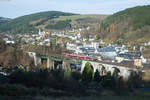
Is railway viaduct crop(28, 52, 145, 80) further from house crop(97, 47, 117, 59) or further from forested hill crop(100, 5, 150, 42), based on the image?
forested hill crop(100, 5, 150, 42)

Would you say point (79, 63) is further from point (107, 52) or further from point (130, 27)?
point (130, 27)

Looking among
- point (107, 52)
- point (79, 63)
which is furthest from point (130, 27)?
point (79, 63)

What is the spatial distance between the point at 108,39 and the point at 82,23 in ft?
117

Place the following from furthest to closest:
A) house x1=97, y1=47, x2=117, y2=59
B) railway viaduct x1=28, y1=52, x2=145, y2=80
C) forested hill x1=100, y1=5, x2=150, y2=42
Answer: forested hill x1=100, y1=5, x2=150, y2=42, house x1=97, y1=47, x2=117, y2=59, railway viaduct x1=28, y1=52, x2=145, y2=80

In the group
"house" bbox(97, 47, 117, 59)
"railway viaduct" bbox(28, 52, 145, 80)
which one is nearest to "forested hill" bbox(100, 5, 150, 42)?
"house" bbox(97, 47, 117, 59)

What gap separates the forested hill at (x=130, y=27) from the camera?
1892 inches

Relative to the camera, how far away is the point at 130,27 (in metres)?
53.9

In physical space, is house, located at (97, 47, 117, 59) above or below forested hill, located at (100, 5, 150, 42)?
below

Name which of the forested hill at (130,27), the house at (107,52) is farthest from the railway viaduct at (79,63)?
the forested hill at (130,27)

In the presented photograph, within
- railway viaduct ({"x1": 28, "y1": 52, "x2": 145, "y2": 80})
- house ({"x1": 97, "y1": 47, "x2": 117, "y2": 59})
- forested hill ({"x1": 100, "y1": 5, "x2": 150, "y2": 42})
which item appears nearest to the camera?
railway viaduct ({"x1": 28, "y1": 52, "x2": 145, "y2": 80})

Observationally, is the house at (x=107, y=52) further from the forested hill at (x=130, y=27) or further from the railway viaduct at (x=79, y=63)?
the railway viaduct at (x=79, y=63)

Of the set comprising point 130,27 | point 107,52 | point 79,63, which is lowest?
point 107,52

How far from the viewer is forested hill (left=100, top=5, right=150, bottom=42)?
48069 mm

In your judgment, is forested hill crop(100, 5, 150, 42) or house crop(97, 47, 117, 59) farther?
forested hill crop(100, 5, 150, 42)
